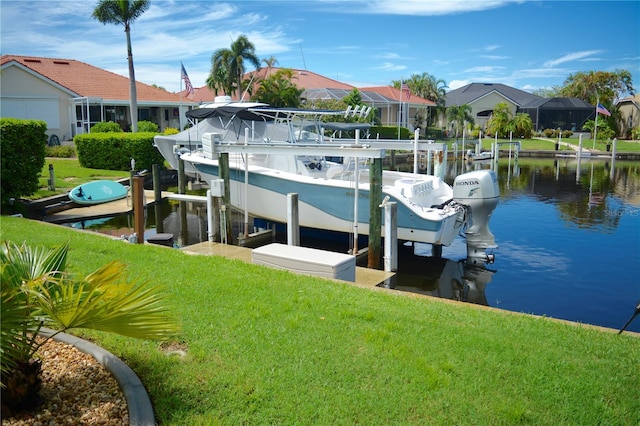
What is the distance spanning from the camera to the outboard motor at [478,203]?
1173cm

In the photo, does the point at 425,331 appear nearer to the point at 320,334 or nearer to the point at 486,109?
the point at 320,334

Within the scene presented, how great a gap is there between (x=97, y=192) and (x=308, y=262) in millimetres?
12452

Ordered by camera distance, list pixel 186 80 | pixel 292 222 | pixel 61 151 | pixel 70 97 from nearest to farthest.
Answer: pixel 292 222 → pixel 186 80 → pixel 61 151 → pixel 70 97

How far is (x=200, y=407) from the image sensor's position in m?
4.23

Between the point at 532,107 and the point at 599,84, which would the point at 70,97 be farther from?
the point at 599,84

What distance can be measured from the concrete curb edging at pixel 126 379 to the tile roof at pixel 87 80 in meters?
32.4

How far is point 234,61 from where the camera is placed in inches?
1767

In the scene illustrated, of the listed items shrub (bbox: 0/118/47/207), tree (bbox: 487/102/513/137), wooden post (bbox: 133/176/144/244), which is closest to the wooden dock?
shrub (bbox: 0/118/47/207)

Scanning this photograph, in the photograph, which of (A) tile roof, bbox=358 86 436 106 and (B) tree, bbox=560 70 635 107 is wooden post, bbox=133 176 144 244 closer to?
(A) tile roof, bbox=358 86 436 106

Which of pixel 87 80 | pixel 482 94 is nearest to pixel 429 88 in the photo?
pixel 482 94

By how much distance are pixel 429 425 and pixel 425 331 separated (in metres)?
1.77

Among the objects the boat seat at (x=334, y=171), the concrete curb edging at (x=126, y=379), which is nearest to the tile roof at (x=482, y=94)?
the boat seat at (x=334, y=171)

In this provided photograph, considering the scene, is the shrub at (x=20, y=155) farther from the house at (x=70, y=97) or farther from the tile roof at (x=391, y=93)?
the tile roof at (x=391, y=93)

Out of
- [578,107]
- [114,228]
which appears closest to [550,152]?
[578,107]
